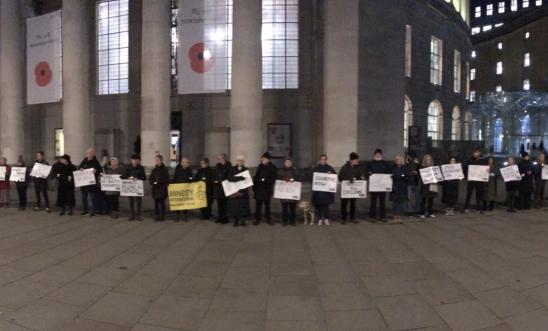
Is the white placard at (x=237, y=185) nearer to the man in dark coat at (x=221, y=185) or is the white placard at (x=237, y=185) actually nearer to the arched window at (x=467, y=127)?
the man in dark coat at (x=221, y=185)

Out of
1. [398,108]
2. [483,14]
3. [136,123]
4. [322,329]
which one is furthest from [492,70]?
[322,329]

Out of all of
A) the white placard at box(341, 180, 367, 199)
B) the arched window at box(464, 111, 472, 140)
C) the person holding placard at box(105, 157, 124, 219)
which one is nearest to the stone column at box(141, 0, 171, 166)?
the person holding placard at box(105, 157, 124, 219)

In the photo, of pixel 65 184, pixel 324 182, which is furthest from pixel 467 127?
pixel 65 184

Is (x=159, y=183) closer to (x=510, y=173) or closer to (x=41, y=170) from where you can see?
(x=41, y=170)

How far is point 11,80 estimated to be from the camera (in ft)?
92.6

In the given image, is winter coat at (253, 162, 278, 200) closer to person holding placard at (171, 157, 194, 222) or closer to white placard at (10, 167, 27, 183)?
person holding placard at (171, 157, 194, 222)

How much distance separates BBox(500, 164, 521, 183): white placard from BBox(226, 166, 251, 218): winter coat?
9055mm

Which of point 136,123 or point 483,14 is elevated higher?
point 483,14

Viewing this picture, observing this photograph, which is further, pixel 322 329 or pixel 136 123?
pixel 136 123

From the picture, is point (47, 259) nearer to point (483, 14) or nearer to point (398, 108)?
point (398, 108)

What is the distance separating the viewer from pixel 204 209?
1390 cm

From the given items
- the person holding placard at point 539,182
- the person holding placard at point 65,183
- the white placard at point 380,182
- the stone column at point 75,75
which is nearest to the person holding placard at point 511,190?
the person holding placard at point 539,182

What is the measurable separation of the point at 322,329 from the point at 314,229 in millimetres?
6625

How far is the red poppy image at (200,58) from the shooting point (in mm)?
21781
